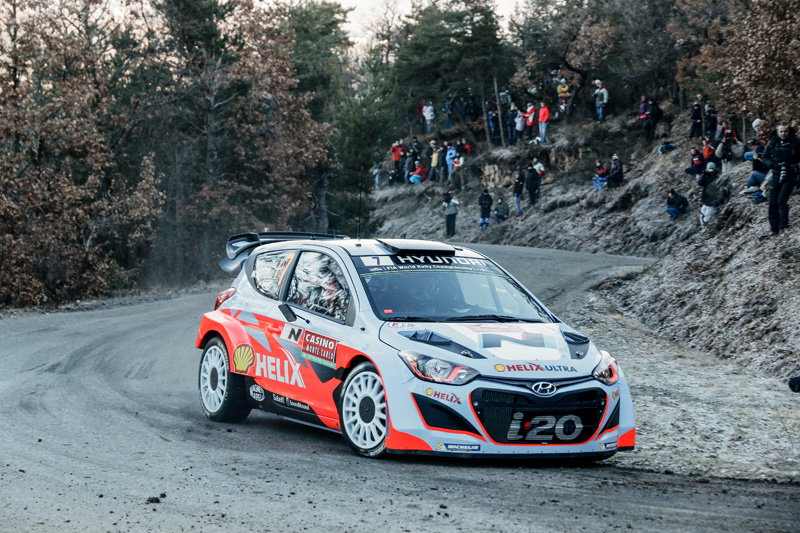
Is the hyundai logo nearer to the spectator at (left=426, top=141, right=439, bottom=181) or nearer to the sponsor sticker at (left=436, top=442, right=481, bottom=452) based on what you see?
the sponsor sticker at (left=436, top=442, right=481, bottom=452)

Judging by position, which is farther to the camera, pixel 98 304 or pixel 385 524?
pixel 98 304

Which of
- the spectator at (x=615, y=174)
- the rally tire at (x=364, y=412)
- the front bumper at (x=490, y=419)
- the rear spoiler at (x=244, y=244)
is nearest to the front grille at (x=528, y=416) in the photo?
the front bumper at (x=490, y=419)

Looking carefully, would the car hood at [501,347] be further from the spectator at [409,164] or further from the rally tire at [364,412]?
the spectator at [409,164]

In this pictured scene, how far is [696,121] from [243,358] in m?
28.2

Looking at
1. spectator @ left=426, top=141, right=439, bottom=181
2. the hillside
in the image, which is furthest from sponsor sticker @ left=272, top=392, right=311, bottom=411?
spectator @ left=426, top=141, right=439, bottom=181

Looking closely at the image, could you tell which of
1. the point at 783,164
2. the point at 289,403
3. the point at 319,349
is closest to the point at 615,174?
the point at 783,164

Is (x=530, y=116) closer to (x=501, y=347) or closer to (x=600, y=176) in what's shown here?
(x=600, y=176)

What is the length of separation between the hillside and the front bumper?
6.03 metres

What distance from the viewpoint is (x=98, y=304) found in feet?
73.4

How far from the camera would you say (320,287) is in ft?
25.6

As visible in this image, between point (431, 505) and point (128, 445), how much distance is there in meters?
3.09

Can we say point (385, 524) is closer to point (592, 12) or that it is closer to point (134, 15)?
point (134, 15)

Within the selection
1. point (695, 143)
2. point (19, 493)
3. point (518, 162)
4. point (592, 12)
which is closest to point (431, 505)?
point (19, 493)

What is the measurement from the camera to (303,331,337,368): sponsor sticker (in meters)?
7.14
